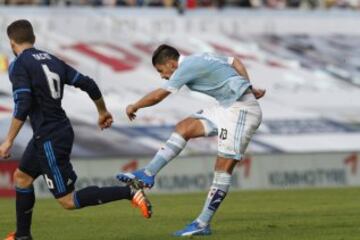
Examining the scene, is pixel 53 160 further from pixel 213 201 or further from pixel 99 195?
pixel 213 201

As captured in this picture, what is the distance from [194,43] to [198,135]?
83.8ft

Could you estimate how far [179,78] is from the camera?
41.8 feet

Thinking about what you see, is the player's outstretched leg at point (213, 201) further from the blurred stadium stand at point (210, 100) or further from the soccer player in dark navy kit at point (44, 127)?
the blurred stadium stand at point (210, 100)

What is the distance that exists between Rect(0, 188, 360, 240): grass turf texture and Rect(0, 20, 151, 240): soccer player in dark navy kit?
836 millimetres

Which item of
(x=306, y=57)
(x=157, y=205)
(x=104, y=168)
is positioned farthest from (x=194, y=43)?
(x=157, y=205)

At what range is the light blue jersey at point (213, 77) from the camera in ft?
42.2

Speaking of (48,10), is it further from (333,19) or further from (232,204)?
(232,204)

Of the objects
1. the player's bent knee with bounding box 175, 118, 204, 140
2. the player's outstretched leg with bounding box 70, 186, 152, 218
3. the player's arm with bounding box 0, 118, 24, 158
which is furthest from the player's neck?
the player's bent knee with bounding box 175, 118, 204, 140

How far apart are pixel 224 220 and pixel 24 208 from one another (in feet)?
12.2

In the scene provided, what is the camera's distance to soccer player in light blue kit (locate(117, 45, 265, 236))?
508 inches

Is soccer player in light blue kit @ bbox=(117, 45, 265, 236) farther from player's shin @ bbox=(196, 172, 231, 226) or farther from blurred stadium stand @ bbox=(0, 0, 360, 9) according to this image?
blurred stadium stand @ bbox=(0, 0, 360, 9)

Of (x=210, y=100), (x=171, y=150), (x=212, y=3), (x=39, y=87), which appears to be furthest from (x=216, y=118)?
(x=212, y=3)

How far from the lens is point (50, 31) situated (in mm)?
36281

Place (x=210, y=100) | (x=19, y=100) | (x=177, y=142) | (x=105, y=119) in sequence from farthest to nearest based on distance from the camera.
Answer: (x=210, y=100)
(x=177, y=142)
(x=105, y=119)
(x=19, y=100)
